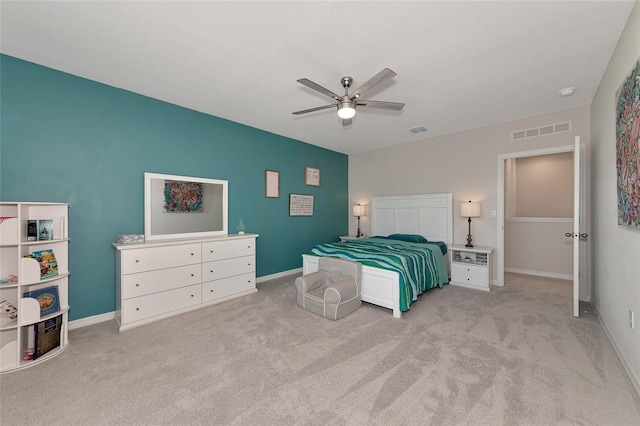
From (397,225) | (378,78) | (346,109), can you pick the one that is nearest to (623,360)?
(378,78)

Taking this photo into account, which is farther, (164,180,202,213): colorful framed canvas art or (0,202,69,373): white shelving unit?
(164,180,202,213): colorful framed canvas art

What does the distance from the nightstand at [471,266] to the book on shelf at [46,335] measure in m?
5.10

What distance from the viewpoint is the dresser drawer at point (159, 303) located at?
285cm

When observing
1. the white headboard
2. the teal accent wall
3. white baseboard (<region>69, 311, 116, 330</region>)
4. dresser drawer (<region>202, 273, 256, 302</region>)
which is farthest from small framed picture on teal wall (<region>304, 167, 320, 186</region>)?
white baseboard (<region>69, 311, 116, 330</region>)

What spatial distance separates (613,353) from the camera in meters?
2.29

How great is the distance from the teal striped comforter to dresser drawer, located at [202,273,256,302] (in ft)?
3.61

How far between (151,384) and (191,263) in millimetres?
1587

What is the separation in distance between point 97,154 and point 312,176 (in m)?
3.57

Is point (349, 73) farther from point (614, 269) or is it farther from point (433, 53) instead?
point (614, 269)

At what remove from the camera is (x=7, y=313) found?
7.22 ft

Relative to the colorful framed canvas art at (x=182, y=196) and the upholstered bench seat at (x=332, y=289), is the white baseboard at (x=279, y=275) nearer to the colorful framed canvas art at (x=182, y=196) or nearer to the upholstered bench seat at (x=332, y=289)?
the upholstered bench seat at (x=332, y=289)

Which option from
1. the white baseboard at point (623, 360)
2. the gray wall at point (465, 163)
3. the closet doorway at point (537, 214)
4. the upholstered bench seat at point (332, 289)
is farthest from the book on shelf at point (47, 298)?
the closet doorway at point (537, 214)

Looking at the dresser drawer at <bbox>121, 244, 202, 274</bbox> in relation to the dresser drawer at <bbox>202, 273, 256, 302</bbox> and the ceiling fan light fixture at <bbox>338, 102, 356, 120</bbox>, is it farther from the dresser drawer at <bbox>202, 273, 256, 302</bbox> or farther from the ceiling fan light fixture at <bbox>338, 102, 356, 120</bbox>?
the ceiling fan light fixture at <bbox>338, 102, 356, 120</bbox>

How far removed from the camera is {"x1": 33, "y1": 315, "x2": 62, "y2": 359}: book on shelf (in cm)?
221
